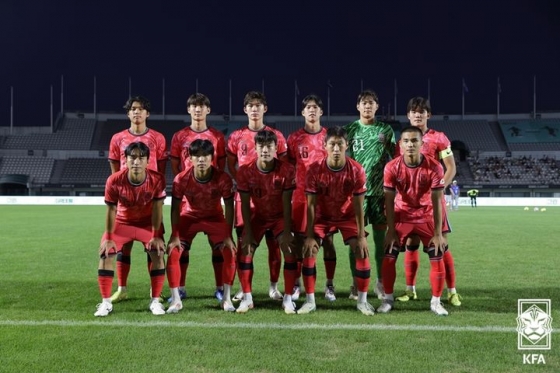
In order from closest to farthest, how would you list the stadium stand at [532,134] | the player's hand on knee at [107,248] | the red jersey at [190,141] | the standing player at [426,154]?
1. the player's hand on knee at [107,248]
2. the standing player at [426,154]
3. the red jersey at [190,141]
4. the stadium stand at [532,134]

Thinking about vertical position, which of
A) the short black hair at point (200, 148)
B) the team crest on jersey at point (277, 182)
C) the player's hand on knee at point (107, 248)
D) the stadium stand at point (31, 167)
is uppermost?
the stadium stand at point (31, 167)

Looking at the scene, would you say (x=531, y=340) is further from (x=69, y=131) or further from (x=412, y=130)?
(x=69, y=131)

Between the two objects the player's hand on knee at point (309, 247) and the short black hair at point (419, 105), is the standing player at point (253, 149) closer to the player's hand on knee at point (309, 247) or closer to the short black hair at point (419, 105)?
the player's hand on knee at point (309, 247)

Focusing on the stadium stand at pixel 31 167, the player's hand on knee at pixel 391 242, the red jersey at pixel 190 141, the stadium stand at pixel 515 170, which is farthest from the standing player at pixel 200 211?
the stadium stand at pixel 31 167

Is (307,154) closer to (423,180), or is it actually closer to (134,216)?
(423,180)

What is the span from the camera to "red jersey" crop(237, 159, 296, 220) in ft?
16.0

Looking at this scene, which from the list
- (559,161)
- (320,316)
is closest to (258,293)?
(320,316)

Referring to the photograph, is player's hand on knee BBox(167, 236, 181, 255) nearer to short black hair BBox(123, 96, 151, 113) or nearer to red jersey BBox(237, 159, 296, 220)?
red jersey BBox(237, 159, 296, 220)

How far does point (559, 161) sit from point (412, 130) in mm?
46174

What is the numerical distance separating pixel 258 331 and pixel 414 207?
2015mm

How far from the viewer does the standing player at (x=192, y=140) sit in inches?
212

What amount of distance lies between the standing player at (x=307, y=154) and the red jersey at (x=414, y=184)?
2.92 feet

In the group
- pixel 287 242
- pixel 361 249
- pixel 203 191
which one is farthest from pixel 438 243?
pixel 203 191

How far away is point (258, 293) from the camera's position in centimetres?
568
